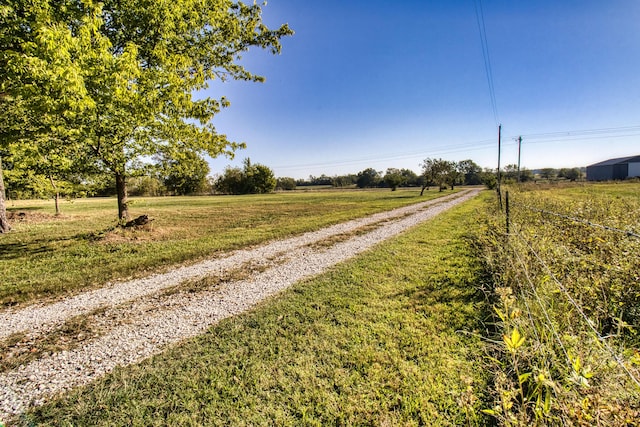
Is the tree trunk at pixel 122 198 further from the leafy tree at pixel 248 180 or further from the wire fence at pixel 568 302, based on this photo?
the leafy tree at pixel 248 180

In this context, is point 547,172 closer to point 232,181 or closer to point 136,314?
point 232,181

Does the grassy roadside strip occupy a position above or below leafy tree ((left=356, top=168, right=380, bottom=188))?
below

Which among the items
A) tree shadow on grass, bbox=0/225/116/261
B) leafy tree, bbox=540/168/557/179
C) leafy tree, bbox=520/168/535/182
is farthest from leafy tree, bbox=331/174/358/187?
tree shadow on grass, bbox=0/225/116/261

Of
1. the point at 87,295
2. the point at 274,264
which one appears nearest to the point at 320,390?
the point at 274,264

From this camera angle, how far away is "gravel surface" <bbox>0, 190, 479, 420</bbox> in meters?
3.04

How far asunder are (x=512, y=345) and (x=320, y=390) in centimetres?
190

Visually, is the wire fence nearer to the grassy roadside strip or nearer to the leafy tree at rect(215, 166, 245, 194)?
the grassy roadside strip

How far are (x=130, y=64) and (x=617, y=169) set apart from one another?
11989 cm

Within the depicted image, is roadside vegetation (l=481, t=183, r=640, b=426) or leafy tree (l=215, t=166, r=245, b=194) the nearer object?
roadside vegetation (l=481, t=183, r=640, b=426)

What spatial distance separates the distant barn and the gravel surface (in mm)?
108357

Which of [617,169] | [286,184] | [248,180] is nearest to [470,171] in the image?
[617,169]

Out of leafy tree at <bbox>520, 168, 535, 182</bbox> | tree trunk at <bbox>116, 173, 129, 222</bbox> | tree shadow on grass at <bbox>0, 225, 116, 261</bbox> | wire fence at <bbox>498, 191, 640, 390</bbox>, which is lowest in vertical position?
tree shadow on grass at <bbox>0, 225, 116, 261</bbox>

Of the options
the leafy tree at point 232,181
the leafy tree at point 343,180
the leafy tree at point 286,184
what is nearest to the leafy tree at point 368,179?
the leafy tree at point 343,180

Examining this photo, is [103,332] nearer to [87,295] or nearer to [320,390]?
[87,295]
